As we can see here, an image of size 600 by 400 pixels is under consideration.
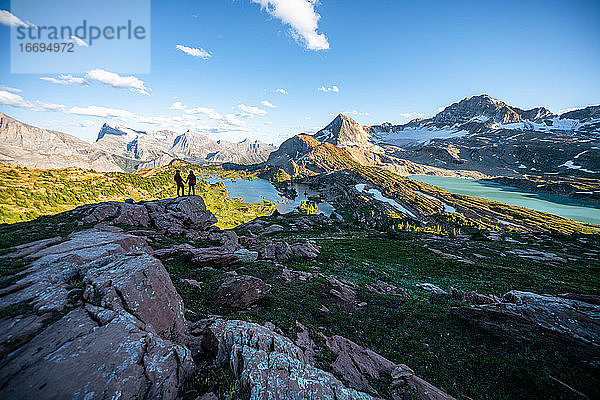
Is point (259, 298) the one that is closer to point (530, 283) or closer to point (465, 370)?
point (465, 370)

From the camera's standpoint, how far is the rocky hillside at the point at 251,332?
22.2ft

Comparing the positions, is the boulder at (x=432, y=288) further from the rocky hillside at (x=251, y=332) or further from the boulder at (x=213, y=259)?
the boulder at (x=213, y=259)

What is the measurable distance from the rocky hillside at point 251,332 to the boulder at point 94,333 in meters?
0.04

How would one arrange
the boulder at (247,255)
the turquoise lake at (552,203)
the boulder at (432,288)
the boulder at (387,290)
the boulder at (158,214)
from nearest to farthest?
the boulder at (387,290) → the boulder at (432,288) → the boulder at (247,255) → the boulder at (158,214) → the turquoise lake at (552,203)

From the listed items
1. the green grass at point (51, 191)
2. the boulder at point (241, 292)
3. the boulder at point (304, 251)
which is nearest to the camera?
the boulder at point (241, 292)

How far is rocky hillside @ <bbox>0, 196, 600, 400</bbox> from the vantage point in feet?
22.2

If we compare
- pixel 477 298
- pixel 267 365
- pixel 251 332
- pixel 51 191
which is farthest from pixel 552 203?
pixel 51 191

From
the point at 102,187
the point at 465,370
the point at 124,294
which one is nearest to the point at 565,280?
the point at 465,370

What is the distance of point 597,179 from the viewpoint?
175500 millimetres

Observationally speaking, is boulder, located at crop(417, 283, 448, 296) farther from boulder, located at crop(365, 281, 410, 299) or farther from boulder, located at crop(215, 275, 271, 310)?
boulder, located at crop(215, 275, 271, 310)

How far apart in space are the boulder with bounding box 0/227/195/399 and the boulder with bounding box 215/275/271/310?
3496mm

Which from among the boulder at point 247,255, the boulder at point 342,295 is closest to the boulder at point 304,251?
the boulder at point 247,255

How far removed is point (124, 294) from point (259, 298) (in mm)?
7934

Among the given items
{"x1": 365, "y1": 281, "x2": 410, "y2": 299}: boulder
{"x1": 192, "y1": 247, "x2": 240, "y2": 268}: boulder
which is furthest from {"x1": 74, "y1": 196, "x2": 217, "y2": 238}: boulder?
{"x1": 365, "y1": 281, "x2": 410, "y2": 299}: boulder
